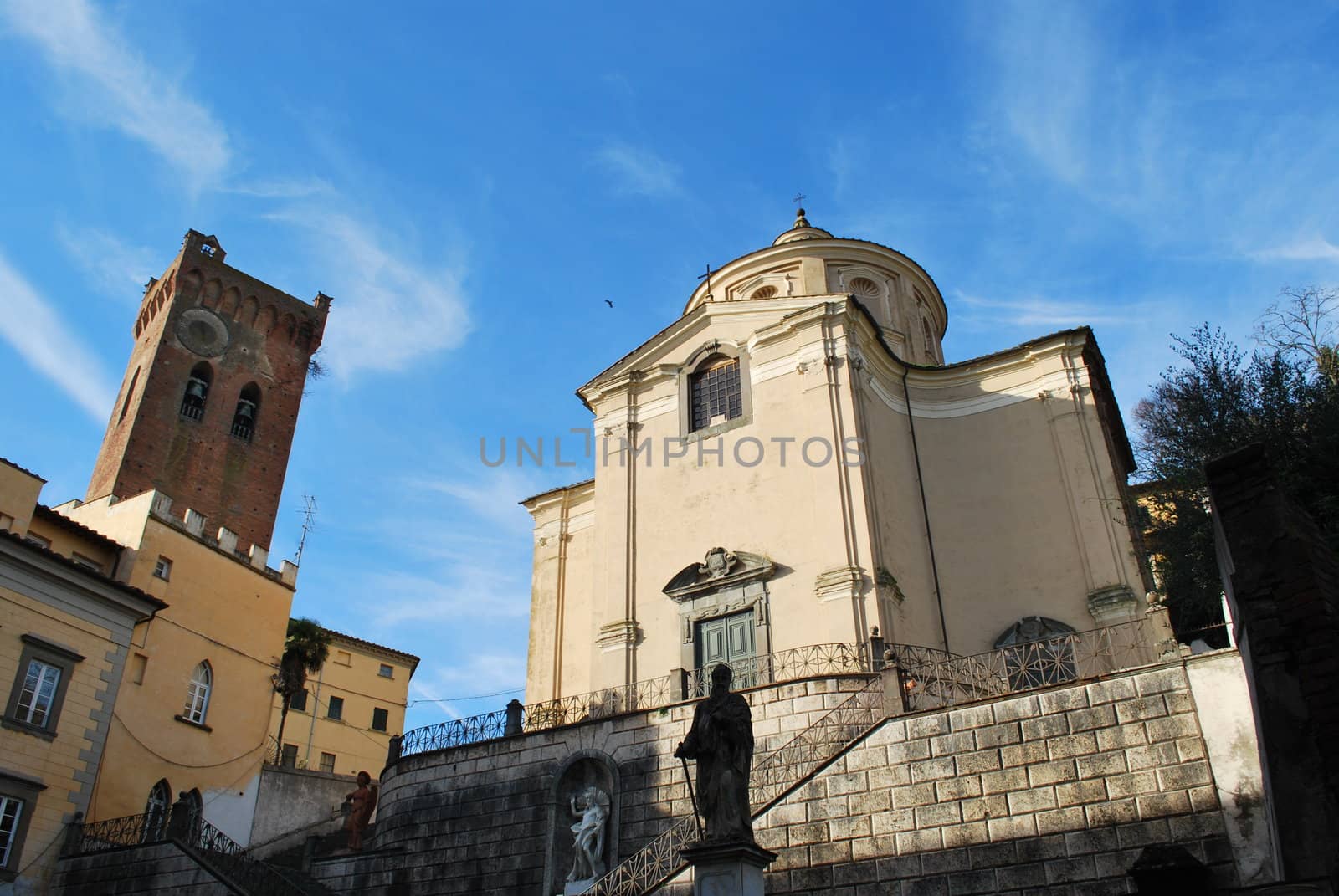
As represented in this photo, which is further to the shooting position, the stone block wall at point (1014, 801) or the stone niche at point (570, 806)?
the stone niche at point (570, 806)

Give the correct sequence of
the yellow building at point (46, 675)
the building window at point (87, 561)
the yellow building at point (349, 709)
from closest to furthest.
Answer: the yellow building at point (46, 675), the building window at point (87, 561), the yellow building at point (349, 709)

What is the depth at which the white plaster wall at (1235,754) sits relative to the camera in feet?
34.9

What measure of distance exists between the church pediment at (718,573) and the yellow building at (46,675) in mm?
11754

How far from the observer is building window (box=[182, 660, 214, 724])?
24.7m

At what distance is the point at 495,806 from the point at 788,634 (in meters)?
6.08

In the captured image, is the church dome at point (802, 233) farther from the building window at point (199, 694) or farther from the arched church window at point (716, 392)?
the building window at point (199, 694)

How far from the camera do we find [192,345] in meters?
43.7

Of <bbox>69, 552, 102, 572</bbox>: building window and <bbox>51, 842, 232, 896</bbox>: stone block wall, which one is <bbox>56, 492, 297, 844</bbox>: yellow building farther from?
<bbox>51, 842, 232, 896</bbox>: stone block wall

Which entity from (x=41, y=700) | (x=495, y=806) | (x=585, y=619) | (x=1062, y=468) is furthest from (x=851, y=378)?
(x=41, y=700)

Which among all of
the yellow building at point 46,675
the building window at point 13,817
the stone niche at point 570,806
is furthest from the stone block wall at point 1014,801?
the yellow building at point 46,675

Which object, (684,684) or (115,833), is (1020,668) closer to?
(684,684)

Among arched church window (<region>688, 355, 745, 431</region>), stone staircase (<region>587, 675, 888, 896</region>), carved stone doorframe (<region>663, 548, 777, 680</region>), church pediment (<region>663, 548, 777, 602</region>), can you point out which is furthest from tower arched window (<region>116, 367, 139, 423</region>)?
stone staircase (<region>587, 675, 888, 896</region>)

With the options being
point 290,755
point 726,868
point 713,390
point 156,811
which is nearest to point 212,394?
point 290,755

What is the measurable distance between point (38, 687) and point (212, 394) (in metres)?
24.6
